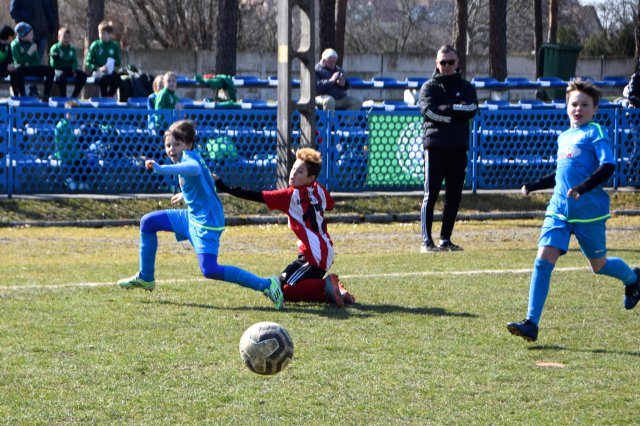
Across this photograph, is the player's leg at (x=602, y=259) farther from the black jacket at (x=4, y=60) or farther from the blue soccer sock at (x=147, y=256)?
the black jacket at (x=4, y=60)

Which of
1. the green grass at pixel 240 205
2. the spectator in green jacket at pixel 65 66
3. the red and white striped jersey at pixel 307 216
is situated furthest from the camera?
the spectator in green jacket at pixel 65 66

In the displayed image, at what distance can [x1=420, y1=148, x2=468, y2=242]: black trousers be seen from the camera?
40.5ft

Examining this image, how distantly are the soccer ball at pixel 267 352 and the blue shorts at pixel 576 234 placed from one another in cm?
199

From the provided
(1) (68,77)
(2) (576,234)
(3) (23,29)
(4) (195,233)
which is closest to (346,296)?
(4) (195,233)

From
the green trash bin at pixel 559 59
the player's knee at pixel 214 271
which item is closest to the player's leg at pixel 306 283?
the player's knee at pixel 214 271

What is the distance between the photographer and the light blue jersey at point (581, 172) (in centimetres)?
714

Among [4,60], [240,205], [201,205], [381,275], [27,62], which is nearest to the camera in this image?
[201,205]

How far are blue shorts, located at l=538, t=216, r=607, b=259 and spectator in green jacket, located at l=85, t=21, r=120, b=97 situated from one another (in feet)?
41.7

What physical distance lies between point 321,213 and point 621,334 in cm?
251

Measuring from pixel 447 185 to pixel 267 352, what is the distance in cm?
683

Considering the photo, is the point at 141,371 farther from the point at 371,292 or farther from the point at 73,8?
the point at 73,8

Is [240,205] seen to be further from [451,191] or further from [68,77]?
[451,191]

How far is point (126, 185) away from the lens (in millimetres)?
16406

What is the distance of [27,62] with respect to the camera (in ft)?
60.2
